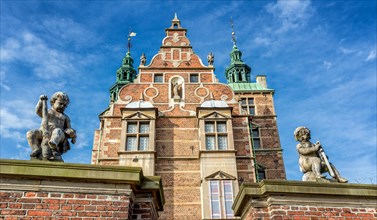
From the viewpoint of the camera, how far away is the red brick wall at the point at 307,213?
5.60m

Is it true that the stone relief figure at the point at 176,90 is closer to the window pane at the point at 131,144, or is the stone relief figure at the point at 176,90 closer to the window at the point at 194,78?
the window at the point at 194,78

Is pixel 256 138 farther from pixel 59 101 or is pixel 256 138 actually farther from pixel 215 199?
pixel 59 101

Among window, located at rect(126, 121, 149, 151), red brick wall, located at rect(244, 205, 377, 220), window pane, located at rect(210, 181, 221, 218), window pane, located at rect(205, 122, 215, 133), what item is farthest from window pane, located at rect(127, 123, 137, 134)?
red brick wall, located at rect(244, 205, 377, 220)

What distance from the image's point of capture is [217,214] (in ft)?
48.4

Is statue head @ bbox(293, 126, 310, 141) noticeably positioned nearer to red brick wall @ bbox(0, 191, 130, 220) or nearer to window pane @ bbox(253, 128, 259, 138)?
red brick wall @ bbox(0, 191, 130, 220)

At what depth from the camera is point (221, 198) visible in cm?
1518

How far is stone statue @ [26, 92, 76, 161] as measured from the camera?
580 cm

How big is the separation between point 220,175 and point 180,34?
933cm

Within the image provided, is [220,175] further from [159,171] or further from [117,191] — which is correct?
[117,191]

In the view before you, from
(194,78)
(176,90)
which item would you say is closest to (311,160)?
(176,90)

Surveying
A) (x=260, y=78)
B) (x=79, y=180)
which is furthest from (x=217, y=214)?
(x=260, y=78)

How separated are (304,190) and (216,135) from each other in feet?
35.8

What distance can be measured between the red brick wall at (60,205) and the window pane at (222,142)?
11541 millimetres

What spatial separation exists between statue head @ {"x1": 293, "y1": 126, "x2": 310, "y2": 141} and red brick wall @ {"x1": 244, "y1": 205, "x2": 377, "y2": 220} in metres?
1.61
